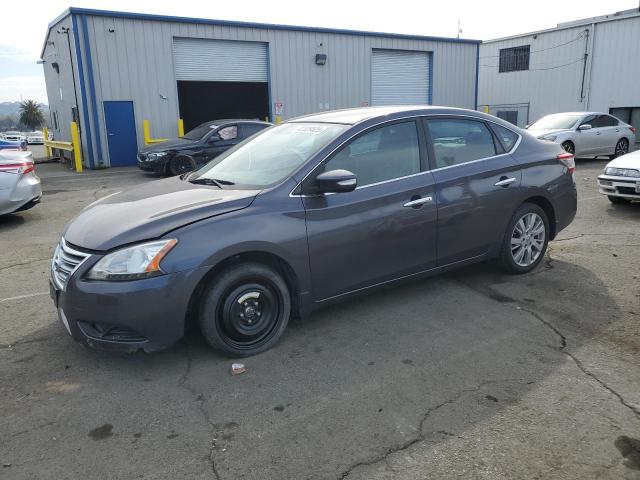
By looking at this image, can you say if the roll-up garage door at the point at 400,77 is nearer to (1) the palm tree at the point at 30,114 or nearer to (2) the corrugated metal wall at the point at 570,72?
(2) the corrugated metal wall at the point at 570,72

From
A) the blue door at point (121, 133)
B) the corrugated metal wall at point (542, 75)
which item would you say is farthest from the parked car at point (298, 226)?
the corrugated metal wall at point (542, 75)

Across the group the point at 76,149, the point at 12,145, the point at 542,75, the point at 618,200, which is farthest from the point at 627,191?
the point at 542,75

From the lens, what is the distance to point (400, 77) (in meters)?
24.3

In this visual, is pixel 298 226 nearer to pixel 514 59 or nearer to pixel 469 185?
pixel 469 185

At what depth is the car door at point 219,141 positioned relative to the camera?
14125mm

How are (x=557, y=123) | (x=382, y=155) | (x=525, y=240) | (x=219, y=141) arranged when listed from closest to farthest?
1. (x=382, y=155)
2. (x=525, y=240)
3. (x=219, y=141)
4. (x=557, y=123)

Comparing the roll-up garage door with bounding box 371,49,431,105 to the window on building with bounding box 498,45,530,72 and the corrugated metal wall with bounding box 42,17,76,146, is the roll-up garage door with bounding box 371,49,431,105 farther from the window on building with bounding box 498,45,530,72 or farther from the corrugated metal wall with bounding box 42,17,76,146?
the corrugated metal wall with bounding box 42,17,76,146

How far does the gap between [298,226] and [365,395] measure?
126 centimetres

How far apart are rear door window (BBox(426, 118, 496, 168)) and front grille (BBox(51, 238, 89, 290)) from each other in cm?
290

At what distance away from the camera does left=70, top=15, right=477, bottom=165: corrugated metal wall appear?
17.8m

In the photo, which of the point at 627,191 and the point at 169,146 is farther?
the point at 169,146

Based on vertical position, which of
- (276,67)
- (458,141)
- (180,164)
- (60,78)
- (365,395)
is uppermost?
(276,67)

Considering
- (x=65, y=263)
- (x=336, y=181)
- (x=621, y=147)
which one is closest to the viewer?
(x=65, y=263)

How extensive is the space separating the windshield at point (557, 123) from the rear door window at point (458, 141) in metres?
11.7
